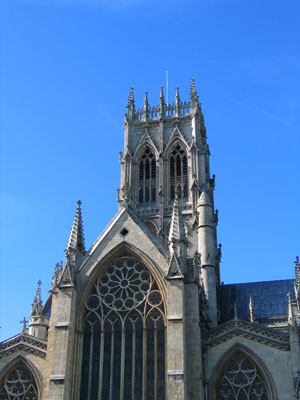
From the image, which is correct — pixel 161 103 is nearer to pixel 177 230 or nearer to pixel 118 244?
pixel 118 244

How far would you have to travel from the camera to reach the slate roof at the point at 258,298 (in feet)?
155

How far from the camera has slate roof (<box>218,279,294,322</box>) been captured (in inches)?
1859

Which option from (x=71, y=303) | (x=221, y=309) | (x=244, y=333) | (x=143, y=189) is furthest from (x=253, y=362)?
(x=143, y=189)

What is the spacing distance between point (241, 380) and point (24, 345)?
12.4 meters

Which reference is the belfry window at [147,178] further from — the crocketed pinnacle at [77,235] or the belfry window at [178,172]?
the crocketed pinnacle at [77,235]

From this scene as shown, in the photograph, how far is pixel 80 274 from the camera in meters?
34.7

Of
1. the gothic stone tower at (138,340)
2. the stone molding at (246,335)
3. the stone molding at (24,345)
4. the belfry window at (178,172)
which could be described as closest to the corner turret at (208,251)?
the belfry window at (178,172)

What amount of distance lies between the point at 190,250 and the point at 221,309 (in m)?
5.27

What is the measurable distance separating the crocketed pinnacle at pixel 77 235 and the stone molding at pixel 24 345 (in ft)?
18.2

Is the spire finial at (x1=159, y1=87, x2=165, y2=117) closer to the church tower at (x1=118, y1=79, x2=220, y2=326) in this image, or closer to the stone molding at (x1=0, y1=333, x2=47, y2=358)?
the church tower at (x1=118, y1=79, x2=220, y2=326)

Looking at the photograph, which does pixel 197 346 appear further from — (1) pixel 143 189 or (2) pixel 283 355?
(1) pixel 143 189

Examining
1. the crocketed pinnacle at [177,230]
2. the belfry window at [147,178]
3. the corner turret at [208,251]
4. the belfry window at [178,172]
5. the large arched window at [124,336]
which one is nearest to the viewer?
the large arched window at [124,336]

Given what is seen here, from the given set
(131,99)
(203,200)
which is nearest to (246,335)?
(203,200)

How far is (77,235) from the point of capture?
36.2 meters
